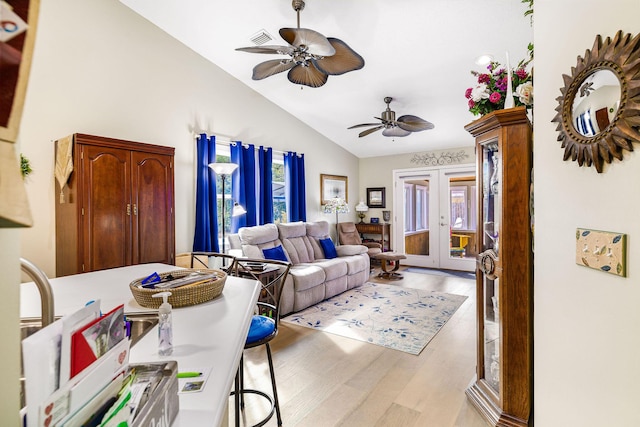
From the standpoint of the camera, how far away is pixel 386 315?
3846 millimetres

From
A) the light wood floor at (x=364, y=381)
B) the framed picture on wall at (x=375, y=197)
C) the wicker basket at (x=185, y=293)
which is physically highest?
the framed picture on wall at (x=375, y=197)

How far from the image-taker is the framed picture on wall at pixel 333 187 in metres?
6.28

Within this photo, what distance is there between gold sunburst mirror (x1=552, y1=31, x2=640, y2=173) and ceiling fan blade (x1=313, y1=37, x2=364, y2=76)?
168cm

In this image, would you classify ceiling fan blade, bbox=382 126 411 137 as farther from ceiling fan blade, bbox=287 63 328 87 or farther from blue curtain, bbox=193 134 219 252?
blue curtain, bbox=193 134 219 252

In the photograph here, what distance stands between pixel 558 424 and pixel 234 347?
137cm

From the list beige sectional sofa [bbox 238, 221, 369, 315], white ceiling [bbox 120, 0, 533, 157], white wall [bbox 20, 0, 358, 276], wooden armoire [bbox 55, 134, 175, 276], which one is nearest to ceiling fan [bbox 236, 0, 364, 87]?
white ceiling [bbox 120, 0, 533, 157]

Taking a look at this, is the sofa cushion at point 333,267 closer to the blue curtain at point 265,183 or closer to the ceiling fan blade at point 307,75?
the blue curtain at point 265,183

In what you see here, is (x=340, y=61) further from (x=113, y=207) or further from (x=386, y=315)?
(x=386, y=315)

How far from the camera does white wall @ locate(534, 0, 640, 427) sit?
0.92 m

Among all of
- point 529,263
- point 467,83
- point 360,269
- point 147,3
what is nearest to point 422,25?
point 467,83

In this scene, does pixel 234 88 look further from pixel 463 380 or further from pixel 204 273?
pixel 463 380

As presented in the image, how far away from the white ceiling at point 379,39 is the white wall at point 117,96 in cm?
27

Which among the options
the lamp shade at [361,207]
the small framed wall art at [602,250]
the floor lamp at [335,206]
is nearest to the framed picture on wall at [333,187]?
the floor lamp at [335,206]

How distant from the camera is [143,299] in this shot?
134 cm
